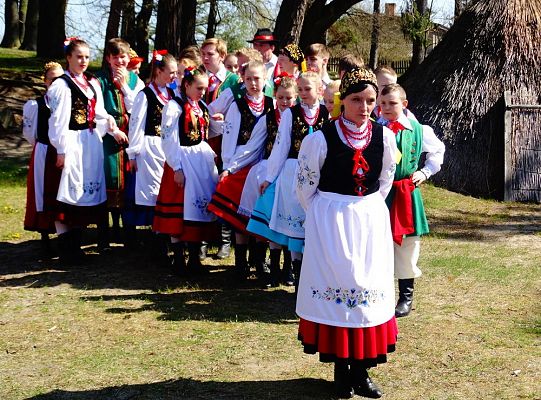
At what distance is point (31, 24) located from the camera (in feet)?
87.9

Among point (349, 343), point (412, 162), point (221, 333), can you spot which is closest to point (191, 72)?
point (412, 162)

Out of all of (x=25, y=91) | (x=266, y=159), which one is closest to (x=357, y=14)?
(x=25, y=91)

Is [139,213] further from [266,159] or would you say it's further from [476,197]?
[476,197]

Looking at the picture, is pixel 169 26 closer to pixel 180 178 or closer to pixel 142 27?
pixel 180 178

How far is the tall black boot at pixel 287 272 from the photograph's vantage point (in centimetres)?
698

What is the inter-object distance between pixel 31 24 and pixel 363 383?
24568 mm

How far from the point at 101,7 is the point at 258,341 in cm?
1969

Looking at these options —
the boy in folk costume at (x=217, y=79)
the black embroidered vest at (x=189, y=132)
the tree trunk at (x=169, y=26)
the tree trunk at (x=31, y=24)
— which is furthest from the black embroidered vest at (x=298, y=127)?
the tree trunk at (x=31, y=24)

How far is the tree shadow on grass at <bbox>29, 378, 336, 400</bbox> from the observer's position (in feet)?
15.1

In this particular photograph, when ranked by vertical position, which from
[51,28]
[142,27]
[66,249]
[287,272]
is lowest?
[287,272]

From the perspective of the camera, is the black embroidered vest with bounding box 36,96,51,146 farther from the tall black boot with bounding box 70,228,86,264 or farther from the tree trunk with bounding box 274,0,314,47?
the tree trunk with bounding box 274,0,314,47

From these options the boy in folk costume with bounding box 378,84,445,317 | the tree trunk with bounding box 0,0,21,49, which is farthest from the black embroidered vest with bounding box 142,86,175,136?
the tree trunk with bounding box 0,0,21,49

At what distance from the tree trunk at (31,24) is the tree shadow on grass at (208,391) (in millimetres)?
23862

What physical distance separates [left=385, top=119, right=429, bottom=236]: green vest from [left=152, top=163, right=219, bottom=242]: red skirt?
187 cm
